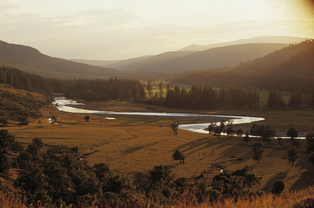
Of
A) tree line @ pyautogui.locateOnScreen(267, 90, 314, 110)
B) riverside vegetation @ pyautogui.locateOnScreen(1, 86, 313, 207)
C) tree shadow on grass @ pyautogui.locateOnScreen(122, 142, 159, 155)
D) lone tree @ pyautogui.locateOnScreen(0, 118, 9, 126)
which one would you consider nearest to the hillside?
riverside vegetation @ pyautogui.locateOnScreen(1, 86, 313, 207)

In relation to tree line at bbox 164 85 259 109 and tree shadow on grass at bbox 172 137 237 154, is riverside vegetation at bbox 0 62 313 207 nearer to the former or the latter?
tree shadow on grass at bbox 172 137 237 154

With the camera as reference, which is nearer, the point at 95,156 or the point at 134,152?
the point at 95,156

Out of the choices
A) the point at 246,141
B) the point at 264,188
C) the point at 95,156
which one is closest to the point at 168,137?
the point at 246,141

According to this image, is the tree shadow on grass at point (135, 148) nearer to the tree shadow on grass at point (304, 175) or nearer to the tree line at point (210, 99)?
the tree shadow on grass at point (304, 175)

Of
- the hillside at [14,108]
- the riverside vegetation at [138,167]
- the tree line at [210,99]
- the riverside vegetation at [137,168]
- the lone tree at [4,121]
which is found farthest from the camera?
the tree line at [210,99]

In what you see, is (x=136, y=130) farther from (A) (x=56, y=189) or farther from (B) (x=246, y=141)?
(A) (x=56, y=189)

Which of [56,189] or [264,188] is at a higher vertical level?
[56,189]

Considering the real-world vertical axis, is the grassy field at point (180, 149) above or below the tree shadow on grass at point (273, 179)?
above

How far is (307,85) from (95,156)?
184582 mm

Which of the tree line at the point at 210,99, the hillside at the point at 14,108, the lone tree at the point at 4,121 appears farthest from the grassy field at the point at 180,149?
the tree line at the point at 210,99

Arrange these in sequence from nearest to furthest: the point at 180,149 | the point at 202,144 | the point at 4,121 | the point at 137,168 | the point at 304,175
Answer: the point at 304,175
the point at 137,168
the point at 180,149
the point at 202,144
the point at 4,121

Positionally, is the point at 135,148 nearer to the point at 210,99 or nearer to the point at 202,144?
the point at 202,144

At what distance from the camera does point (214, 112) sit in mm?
143750

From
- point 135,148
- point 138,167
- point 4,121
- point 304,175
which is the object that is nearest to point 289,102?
point 304,175
